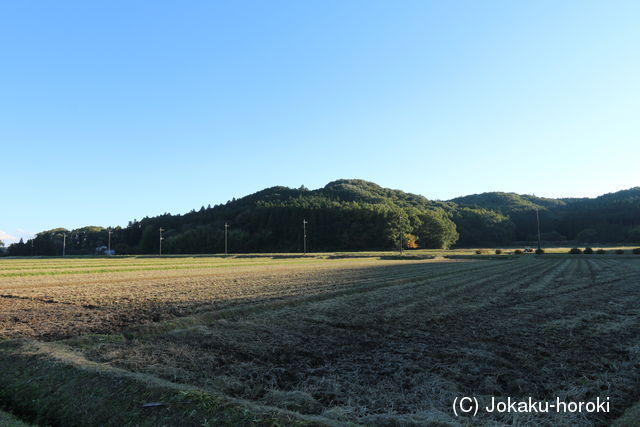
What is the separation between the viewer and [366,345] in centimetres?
943

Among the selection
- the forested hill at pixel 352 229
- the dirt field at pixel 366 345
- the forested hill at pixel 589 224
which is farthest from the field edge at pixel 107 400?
the forested hill at pixel 589 224

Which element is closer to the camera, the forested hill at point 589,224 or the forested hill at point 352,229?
the forested hill at point 352,229

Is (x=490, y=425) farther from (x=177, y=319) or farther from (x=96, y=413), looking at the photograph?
(x=177, y=319)

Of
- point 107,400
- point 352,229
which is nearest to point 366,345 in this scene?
point 107,400

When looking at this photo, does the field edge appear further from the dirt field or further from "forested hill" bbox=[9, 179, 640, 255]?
"forested hill" bbox=[9, 179, 640, 255]

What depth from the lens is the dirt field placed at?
20.3ft

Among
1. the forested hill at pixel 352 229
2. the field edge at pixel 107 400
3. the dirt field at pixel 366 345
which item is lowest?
the dirt field at pixel 366 345

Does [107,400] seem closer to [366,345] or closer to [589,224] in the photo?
[366,345]

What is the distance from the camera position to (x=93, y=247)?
18112 centimetres

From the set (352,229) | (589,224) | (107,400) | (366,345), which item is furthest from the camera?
(589,224)

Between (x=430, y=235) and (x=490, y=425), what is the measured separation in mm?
131376

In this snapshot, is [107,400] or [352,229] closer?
[107,400]

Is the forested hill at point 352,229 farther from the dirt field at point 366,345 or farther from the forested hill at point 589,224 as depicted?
the dirt field at point 366,345

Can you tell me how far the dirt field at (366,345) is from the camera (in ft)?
20.3
